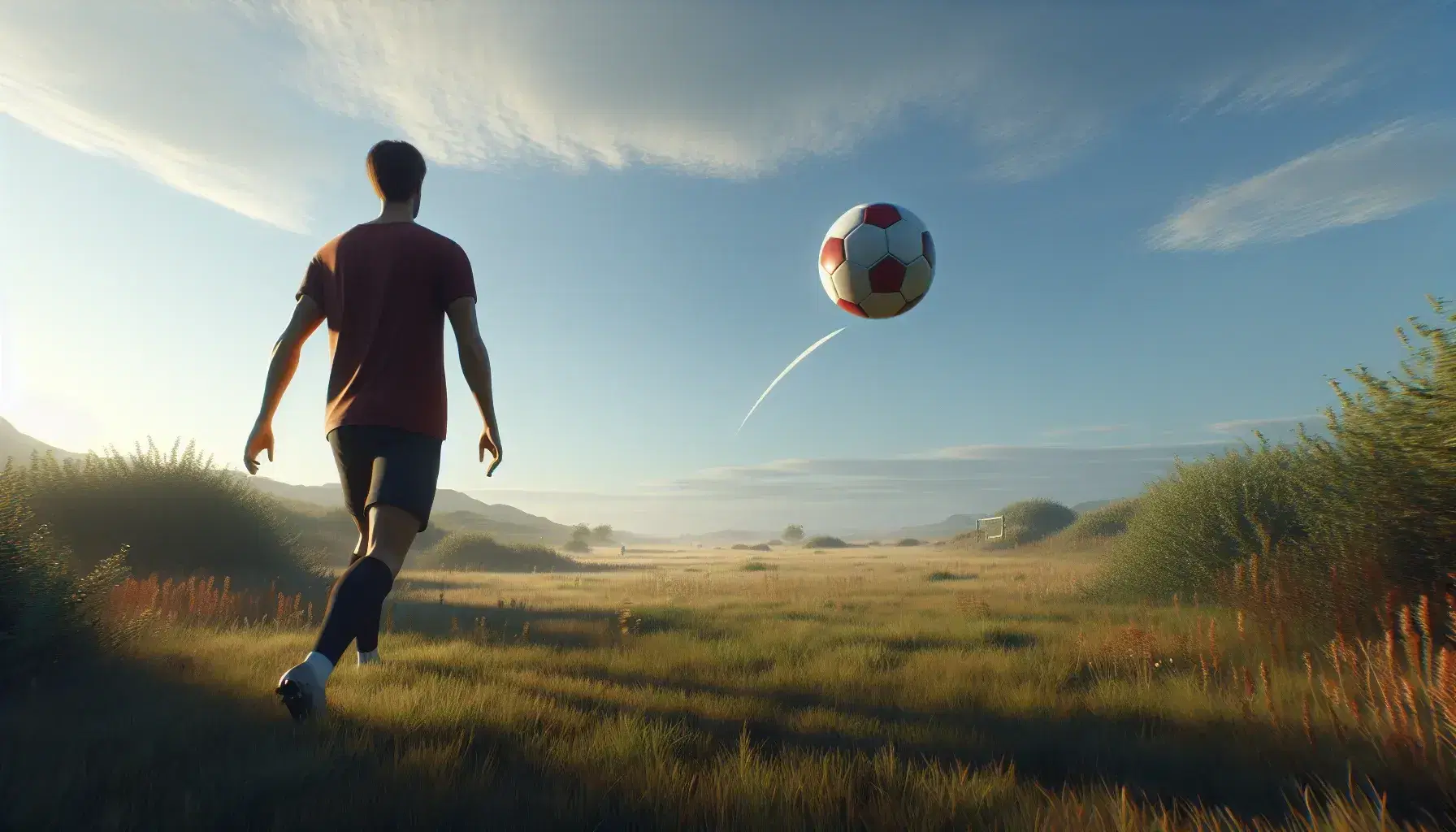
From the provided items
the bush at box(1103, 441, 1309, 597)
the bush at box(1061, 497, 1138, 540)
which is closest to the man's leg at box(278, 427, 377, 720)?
the bush at box(1103, 441, 1309, 597)

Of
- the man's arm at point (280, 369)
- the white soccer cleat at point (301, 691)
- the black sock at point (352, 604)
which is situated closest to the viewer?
the white soccer cleat at point (301, 691)

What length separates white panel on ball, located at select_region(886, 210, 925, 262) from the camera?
701 centimetres

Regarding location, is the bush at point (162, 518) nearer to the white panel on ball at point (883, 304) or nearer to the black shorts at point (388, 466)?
the black shorts at point (388, 466)

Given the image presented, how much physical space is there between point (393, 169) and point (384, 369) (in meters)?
1.19

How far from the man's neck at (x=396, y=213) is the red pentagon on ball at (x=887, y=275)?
183 inches

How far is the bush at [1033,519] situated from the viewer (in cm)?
3788

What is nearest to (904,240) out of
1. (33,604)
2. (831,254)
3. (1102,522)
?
(831,254)

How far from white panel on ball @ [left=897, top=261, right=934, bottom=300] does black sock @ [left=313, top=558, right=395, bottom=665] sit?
5.58 metres

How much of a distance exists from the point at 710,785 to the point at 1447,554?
5.12 metres

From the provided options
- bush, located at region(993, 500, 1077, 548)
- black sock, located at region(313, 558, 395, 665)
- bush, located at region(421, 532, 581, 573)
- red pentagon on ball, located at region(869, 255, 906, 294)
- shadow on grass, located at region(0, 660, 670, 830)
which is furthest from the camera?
bush, located at region(993, 500, 1077, 548)

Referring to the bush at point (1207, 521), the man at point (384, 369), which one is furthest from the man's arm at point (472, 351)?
the bush at point (1207, 521)

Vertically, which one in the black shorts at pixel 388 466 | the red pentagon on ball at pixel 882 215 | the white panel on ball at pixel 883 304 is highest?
the red pentagon on ball at pixel 882 215

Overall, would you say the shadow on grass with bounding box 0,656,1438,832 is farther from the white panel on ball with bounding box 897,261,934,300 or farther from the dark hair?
the white panel on ball with bounding box 897,261,934,300

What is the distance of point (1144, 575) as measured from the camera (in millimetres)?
9703
